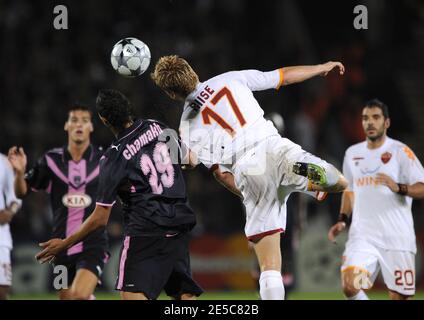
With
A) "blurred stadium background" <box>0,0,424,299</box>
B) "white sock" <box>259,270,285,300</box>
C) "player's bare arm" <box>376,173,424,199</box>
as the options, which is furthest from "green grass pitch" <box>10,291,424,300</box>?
"white sock" <box>259,270,285,300</box>

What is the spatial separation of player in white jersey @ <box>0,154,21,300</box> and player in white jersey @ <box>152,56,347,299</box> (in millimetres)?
2373

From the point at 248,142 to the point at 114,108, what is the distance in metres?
1.07

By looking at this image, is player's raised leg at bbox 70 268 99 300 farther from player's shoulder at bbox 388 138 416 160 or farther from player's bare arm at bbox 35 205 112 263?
player's shoulder at bbox 388 138 416 160

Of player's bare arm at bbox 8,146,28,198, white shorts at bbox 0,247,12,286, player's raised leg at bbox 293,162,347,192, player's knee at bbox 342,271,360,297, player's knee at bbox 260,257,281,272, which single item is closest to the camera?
player's raised leg at bbox 293,162,347,192

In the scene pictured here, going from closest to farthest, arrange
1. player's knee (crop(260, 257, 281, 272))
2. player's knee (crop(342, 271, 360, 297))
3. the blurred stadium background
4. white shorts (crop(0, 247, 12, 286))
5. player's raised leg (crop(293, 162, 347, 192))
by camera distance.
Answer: player's raised leg (crop(293, 162, 347, 192))
player's knee (crop(260, 257, 281, 272))
player's knee (crop(342, 271, 360, 297))
white shorts (crop(0, 247, 12, 286))
the blurred stadium background

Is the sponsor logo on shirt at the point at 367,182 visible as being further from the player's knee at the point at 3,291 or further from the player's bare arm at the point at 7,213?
the player's knee at the point at 3,291

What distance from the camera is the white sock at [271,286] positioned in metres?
5.75

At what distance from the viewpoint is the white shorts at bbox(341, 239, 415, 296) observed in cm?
752

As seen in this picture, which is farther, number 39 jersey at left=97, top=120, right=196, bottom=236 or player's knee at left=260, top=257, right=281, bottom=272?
player's knee at left=260, top=257, right=281, bottom=272

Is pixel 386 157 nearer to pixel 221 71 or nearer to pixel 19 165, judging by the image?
pixel 19 165

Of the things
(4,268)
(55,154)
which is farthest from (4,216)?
(55,154)

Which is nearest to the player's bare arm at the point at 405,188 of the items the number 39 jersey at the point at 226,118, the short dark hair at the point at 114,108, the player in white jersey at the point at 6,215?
the number 39 jersey at the point at 226,118
